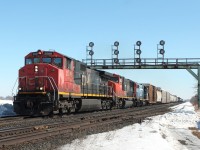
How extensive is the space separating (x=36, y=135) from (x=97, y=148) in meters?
2.92

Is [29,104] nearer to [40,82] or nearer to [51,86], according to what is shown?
[40,82]

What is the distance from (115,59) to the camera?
133 ft

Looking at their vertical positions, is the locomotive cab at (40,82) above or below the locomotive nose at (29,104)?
above

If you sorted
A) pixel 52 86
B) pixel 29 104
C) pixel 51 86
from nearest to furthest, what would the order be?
pixel 29 104 < pixel 52 86 < pixel 51 86

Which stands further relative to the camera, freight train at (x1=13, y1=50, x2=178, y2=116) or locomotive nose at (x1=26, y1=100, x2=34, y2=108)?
freight train at (x1=13, y1=50, x2=178, y2=116)

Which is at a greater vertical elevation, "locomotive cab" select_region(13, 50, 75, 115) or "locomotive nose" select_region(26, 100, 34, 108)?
"locomotive cab" select_region(13, 50, 75, 115)

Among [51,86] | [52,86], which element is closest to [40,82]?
[51,86]

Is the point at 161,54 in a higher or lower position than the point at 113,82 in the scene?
higher

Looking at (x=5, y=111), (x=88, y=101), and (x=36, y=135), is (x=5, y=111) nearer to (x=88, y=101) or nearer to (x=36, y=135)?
(x=88, y=101)

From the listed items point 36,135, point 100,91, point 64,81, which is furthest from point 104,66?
point 36,135

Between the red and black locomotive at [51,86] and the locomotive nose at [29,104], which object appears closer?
the locomotive nose at [29,104]

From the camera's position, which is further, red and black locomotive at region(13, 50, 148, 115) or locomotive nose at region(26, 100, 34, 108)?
red and black locomotive at region(13, 50, 148, 115)

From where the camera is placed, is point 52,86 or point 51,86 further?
point 51,86

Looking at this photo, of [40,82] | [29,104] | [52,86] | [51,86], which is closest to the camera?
[29,104]
